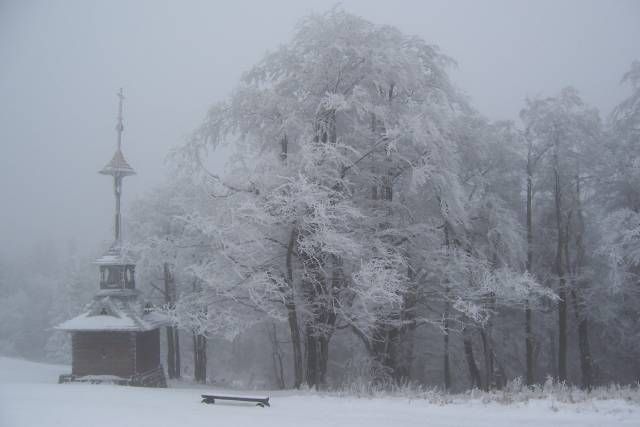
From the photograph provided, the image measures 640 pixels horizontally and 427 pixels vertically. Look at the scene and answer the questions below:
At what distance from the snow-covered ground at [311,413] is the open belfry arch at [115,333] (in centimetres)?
987

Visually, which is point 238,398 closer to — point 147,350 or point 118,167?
point 147,350

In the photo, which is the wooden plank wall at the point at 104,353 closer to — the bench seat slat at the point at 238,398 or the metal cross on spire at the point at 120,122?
the metal cross on spire at the point at 120,122

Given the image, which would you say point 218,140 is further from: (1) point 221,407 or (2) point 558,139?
(2) point 558,139

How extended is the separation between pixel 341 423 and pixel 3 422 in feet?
17.9

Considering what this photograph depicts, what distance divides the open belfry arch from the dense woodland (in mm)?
3543

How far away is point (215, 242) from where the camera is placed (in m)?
14.0

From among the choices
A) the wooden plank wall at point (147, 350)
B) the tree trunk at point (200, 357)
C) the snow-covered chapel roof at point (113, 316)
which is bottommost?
the tree trunk at point (200, 357)

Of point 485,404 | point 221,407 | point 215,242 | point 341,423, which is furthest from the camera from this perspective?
point 215,242

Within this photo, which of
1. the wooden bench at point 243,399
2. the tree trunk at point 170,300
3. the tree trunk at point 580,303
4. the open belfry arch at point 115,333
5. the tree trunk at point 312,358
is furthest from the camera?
the tree trunk at point 170,300

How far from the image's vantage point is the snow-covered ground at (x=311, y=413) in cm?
753

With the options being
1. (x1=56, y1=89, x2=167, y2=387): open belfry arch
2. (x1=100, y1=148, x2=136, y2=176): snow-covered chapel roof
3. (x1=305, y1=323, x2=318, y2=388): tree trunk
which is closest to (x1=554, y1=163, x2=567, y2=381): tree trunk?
(x1=305, y1=323, x2=318, y2=388): tree trunk

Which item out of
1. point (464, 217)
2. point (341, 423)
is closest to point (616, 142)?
point (464, 217)

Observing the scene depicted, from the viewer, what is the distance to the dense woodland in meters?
13.3

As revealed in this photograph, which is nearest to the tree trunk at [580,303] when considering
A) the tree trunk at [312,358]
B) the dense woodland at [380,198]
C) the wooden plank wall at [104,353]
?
the dense woodland at [380,198]
